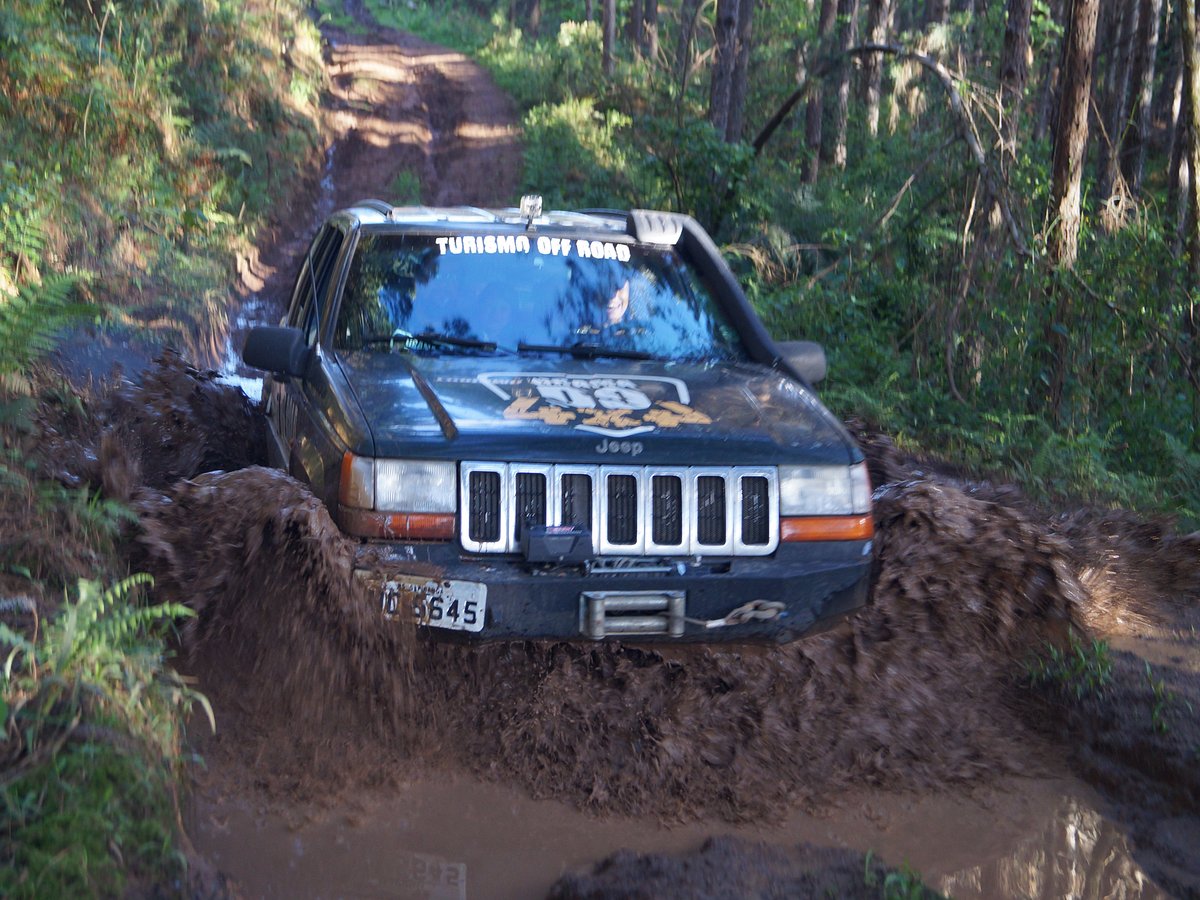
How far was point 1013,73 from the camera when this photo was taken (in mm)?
9977

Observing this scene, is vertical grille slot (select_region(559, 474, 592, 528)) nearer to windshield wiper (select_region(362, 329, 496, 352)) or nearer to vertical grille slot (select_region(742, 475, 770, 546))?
vertical grille slot (select_region(742, 475, 770, 546))

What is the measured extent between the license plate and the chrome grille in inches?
5.4

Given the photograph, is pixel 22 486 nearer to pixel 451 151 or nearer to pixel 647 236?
pixel 647 236

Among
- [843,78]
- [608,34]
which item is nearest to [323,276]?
[843,78]

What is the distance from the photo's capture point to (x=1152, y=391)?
8844 millimetres

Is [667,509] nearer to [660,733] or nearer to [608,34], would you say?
[660,733]

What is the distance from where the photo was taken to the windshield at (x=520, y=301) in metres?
4.87

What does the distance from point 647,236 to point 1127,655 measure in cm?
265

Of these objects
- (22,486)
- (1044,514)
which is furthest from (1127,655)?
(22,486)

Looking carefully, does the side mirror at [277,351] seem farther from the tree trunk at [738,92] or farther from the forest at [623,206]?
the tree trunk at [738,92]

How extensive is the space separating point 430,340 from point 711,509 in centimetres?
151

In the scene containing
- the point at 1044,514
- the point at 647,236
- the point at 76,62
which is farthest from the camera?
the point at 76,62

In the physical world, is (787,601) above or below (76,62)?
below

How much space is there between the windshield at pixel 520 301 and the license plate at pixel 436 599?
1.34 m
